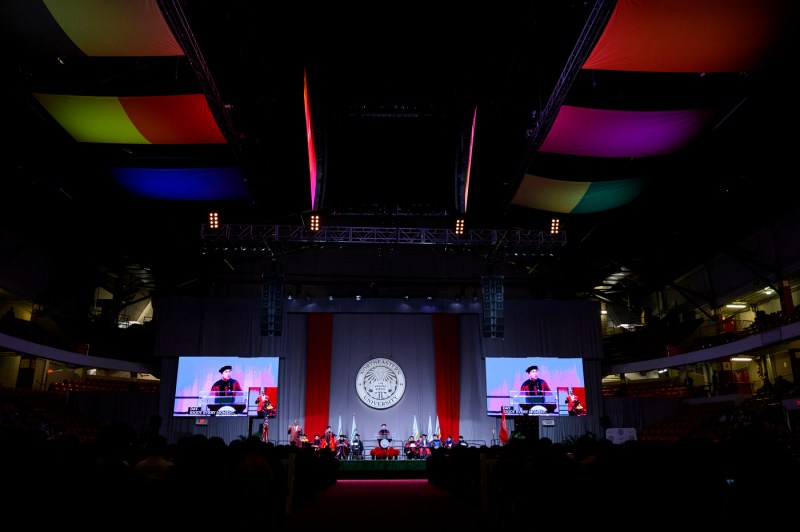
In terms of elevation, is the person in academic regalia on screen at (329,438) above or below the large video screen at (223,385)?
below

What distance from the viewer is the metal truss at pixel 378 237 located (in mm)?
16766

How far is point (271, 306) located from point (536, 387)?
9.23 meters

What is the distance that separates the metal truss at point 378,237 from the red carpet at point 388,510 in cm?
839

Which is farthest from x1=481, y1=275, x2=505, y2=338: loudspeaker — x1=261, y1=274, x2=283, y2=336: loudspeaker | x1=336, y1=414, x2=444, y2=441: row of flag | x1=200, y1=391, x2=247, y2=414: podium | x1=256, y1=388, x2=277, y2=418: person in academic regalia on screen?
x1=200, y1=391, x2=247, y2=414: podium

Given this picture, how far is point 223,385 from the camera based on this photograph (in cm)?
1953

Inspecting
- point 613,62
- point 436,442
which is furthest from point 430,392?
point 613,62

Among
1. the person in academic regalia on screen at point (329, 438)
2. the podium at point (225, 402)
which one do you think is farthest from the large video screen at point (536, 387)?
the podium at point (225, 402)

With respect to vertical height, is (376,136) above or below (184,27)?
above

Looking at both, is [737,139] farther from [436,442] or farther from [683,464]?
[683,464]

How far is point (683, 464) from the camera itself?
319 centimetres

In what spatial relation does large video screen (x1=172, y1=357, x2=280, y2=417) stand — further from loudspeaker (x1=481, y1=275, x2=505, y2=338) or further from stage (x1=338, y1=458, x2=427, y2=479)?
loudspeaker (x1=481, y1=275, x2=505, y2=338)

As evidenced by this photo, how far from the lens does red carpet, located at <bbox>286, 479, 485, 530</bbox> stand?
249 inches

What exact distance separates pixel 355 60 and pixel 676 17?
614 centimetres

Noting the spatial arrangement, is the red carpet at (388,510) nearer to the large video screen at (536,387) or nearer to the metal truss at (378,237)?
the metal truss at (378,237)
